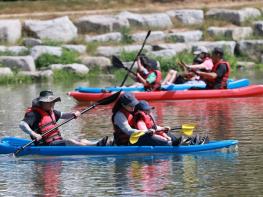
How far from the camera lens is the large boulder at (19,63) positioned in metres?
34.3

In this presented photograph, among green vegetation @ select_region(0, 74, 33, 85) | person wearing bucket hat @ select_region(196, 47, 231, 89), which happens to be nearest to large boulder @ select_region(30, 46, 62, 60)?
green vegetation @ select_region(0, 74, 33, 85)

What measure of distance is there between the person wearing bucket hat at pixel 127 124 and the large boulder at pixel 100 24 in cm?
2225

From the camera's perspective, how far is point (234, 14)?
132 feet

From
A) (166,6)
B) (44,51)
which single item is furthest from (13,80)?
(166,6)

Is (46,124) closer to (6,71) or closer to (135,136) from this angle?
(135,136)

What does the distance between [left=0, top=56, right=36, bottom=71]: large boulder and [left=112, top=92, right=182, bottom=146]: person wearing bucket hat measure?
17.8 meters

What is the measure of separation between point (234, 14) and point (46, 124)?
24.0 metres

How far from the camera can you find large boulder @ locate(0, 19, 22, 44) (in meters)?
37.3

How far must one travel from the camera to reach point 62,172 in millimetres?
15875

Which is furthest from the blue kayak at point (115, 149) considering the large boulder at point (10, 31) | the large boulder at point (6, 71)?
the large boulder at point (10, 31)

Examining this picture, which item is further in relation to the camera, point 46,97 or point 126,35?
point 126,35

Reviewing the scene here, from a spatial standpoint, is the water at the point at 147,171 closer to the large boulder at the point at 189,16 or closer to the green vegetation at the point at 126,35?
the green vegetation at the point at 126,35

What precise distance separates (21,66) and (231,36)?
862 centimetres

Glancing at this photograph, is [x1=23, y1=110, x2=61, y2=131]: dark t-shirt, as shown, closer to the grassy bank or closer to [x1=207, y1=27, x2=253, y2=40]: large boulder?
the grassy bank
